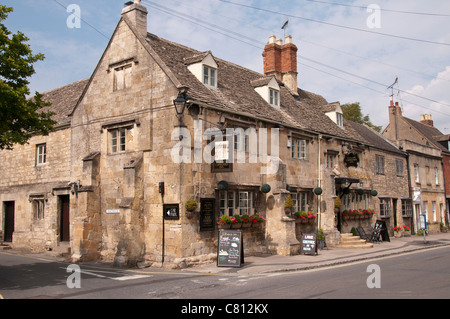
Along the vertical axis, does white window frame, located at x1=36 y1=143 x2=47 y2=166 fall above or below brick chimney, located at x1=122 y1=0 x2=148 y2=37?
below

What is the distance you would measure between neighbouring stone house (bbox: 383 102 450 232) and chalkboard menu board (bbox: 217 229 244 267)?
20071 mm

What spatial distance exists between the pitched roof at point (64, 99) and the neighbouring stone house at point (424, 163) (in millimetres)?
23821

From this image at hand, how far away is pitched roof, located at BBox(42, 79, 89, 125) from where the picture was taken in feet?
72.2

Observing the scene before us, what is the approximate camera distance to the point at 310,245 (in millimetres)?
17969

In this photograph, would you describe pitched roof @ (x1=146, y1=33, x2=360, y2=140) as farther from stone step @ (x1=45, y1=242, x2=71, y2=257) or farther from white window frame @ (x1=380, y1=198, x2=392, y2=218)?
stone step @ (x1=45, y1=242, x2=71, y2=257)

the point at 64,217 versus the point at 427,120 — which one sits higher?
the point at 427,120

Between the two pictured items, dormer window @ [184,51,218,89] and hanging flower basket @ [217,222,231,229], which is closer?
hanging flower basket @ [217,222,231,229]

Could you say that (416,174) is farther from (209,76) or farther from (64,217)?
(64,217)

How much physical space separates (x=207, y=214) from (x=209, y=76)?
6.33 metres

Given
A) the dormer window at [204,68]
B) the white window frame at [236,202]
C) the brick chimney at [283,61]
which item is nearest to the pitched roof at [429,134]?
the brick chimney at [283,61]

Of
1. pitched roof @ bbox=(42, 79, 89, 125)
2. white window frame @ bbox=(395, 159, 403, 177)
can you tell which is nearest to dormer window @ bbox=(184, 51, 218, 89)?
pitched roof @ bbox=(42, 79, 89, 125)

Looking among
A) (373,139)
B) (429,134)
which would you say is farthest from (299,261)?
(429,134)

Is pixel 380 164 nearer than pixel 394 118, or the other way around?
pixel 380 164

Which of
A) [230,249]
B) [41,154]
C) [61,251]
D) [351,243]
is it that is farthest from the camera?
[41,154]
